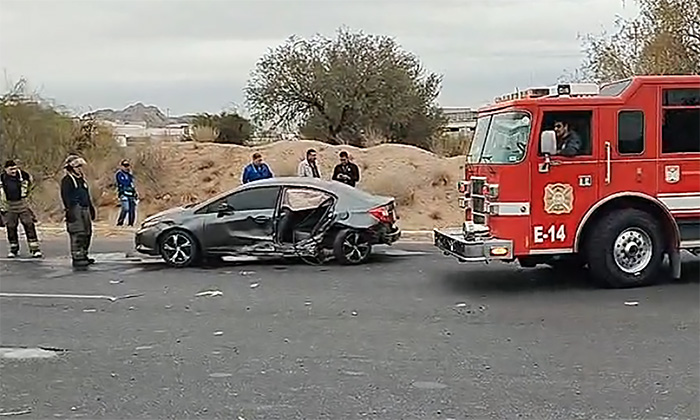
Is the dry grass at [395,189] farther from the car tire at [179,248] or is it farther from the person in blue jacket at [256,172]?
the car tire at [179,248]

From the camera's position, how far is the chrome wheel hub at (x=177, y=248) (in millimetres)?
14008

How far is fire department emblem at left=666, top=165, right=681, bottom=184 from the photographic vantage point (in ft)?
37.4

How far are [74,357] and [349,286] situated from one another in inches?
176

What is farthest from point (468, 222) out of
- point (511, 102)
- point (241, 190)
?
point (241, 190)

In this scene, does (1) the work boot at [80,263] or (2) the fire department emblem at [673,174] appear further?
(1) the work boot at [80,263]

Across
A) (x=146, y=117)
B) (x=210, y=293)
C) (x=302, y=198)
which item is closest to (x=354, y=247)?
(x=302, y=198)

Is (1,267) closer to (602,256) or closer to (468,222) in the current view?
(468,222)

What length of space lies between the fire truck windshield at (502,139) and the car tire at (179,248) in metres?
4.31

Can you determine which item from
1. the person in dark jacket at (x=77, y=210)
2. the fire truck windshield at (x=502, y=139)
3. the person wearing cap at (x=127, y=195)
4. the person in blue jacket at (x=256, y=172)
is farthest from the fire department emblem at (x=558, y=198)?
the person wearing cap at (x=127, y=195)

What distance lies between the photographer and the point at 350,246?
13.9 meters

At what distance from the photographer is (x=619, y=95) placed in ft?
37.3

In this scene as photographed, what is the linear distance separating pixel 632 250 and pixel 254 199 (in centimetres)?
544

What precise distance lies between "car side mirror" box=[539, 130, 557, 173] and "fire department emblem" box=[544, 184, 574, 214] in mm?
234

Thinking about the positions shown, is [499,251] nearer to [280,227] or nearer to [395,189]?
[280,227]
